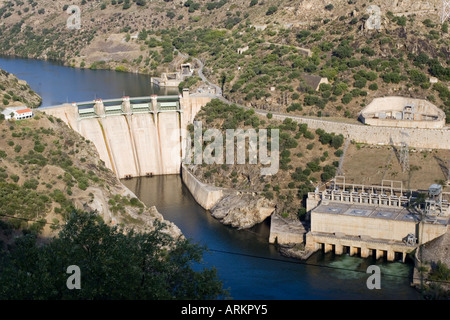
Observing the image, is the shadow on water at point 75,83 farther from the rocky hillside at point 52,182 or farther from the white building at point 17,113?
the rocky hillside at point 52,182

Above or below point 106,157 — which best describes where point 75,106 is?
above

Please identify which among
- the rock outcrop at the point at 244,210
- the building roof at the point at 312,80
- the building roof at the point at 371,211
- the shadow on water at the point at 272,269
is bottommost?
the shadow on water at the point at 272,269

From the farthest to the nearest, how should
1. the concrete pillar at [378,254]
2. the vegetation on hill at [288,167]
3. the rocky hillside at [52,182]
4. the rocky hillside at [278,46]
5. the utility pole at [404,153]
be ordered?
1. the rocky hillside at [278,46]
2. the vegetation on hill at [288,167]
3. the utility pole at [404,153]
4. the concrete pillar at [378,254]
5. the rocky hillside at [52,182]

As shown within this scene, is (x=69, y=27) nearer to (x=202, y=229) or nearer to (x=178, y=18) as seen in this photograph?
(x=178, y=18)

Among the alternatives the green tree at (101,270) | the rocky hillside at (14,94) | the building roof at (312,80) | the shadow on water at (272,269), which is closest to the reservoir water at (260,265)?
the shadow on water at (272,269)

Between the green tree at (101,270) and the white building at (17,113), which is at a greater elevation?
the white building at (17,113)

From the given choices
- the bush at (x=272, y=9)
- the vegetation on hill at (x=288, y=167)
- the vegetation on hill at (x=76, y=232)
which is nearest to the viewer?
the vegetation on hill at (x=76, y=232)

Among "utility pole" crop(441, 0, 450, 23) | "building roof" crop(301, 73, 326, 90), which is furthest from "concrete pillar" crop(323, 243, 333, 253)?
"utility pole" crop(441, 0, 450, 23)
